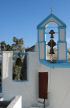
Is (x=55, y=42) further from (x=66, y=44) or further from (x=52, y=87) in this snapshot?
(x=52, y=87)

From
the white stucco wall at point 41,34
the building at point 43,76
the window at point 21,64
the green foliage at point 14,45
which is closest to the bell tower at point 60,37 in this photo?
the building at point 43,76

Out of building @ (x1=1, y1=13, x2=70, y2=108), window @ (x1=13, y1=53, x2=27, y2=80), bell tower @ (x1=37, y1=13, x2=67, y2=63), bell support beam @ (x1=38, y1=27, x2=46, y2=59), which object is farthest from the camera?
window @ (x1=13, y1=53, x2=27, y2=80)

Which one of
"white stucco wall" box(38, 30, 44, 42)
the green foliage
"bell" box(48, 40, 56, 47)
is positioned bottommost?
"bell" box(48, 40, 56, 47)

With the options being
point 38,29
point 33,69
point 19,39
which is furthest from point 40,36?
point 19,39

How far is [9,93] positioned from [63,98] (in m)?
2.05

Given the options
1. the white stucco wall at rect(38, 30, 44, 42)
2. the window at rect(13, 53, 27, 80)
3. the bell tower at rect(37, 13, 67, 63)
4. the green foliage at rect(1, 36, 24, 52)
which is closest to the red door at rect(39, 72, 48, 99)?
the bell tower at rect(37, 13, 67, 63)

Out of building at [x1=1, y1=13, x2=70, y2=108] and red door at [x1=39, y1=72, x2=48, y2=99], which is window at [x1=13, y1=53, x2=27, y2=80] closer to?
building at [x1=1, y1=13, x2=70, y2=108]

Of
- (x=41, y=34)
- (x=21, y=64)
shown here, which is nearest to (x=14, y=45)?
(x=21, y=64)

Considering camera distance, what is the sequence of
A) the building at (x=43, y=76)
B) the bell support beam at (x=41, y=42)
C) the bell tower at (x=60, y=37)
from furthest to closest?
the bell support beam at (x=41, y=42) → the bell tower at (x=60, y=37) → the building at (x=43, y=76)

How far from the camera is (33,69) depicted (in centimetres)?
611

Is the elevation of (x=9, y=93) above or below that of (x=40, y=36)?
below

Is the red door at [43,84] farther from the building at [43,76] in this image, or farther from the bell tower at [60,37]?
the bell tower at [60,37]

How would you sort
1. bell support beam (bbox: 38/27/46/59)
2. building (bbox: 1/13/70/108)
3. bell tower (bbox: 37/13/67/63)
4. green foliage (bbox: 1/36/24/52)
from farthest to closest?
green foliage (bbox: 1/36/24/52), bell support beam (bbox: 38/27/46/59), bell tower (bbox: 37/13/67/63), building (bbox: 1/13/70/108)

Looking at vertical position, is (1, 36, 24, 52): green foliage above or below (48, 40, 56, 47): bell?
above
